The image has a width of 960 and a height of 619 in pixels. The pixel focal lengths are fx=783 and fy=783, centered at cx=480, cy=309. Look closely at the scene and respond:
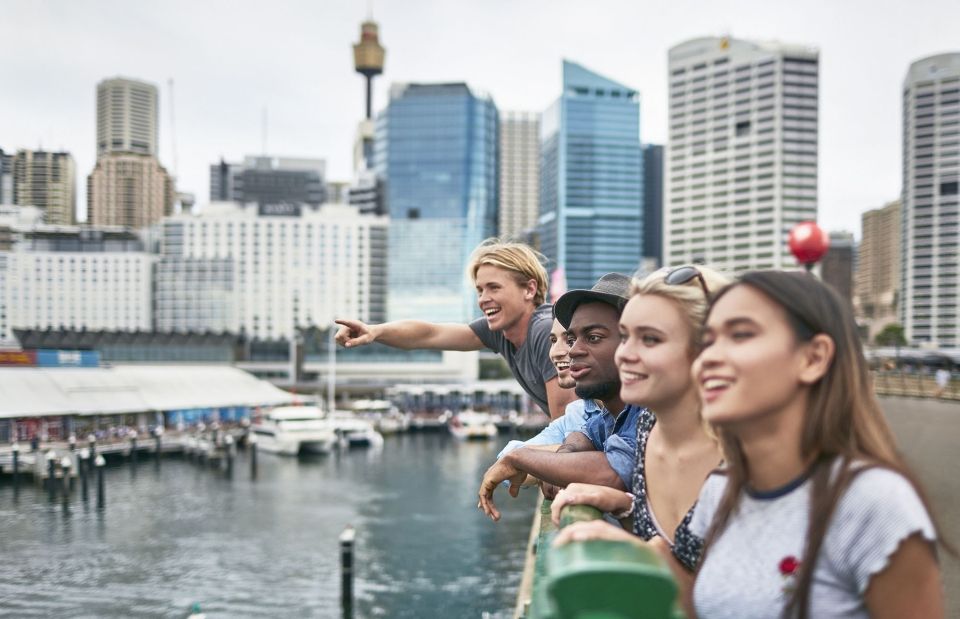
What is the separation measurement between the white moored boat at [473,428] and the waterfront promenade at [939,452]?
35.0m

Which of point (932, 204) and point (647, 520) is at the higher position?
point (932, 204)

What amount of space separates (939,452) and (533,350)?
13492 mm

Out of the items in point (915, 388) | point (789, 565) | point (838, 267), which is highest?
point (838, 267)

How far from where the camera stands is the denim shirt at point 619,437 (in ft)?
8.85

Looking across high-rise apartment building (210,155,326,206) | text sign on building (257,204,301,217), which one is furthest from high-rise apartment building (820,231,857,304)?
high-rise apartment building (210,155,326,206)

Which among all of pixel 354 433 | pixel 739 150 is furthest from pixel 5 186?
pixel 354 433

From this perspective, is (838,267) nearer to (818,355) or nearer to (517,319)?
(517,319)

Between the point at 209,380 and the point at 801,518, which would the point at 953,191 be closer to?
the point at 209,380

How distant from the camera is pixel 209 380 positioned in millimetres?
61875

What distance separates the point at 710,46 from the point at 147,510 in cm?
12535

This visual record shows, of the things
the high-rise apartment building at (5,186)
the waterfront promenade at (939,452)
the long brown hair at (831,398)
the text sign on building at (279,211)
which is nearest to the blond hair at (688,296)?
the long brown hair at (831,398)

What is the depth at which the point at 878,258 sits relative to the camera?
183m

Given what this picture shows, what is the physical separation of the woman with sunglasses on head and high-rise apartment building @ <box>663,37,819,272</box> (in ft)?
401

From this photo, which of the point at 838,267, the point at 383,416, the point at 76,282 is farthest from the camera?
the point at 838,267
